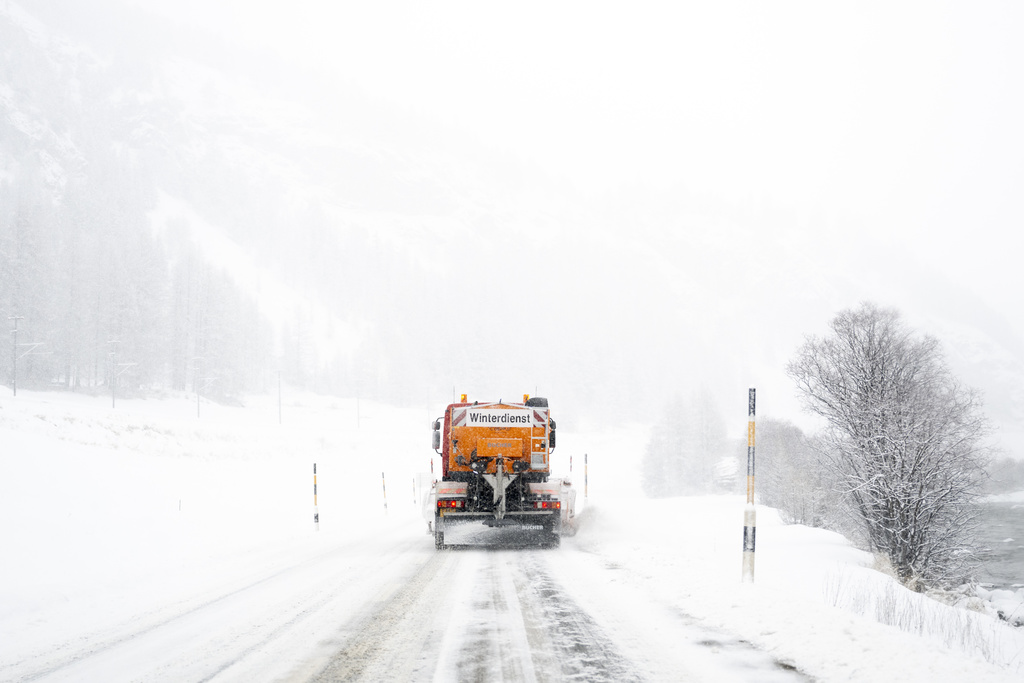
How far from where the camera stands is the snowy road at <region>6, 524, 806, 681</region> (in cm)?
512

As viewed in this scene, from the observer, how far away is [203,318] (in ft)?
250

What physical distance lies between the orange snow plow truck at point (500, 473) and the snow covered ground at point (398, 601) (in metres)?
0.72

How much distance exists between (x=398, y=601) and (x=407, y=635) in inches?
70.9

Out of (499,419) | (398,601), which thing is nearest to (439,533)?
(499,419)

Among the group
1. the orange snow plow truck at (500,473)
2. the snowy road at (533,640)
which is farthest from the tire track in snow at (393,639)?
the orange snow plow truck at (500,473)

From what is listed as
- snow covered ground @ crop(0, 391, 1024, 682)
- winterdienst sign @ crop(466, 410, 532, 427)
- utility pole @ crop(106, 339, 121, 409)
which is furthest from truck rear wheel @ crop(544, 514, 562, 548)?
utility pole @ crop(106, 339, 121, 409)

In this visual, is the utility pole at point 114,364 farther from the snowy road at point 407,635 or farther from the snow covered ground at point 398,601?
the snowy road at point 407,635

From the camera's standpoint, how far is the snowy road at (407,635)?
512cm

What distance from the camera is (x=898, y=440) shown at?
22578mm

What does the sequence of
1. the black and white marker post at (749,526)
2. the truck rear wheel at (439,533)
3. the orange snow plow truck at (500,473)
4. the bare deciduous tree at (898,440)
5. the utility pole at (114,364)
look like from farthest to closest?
the utility pole at (114,364) < the bare deciduous tree at (898,440) < the orange snow plow truck at (500,473) < the truck rear wheel at (439,533) < the black and white marker post at (749,526)

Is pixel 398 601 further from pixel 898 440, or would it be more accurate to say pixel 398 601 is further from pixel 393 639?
pixel 898 440

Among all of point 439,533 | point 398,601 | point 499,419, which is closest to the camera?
point 398,601

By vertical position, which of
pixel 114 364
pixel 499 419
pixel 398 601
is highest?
pixel 114 364

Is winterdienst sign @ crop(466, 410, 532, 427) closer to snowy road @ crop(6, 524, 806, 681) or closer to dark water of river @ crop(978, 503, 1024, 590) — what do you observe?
snowy road @ crop(6, 524, 806, 681)
